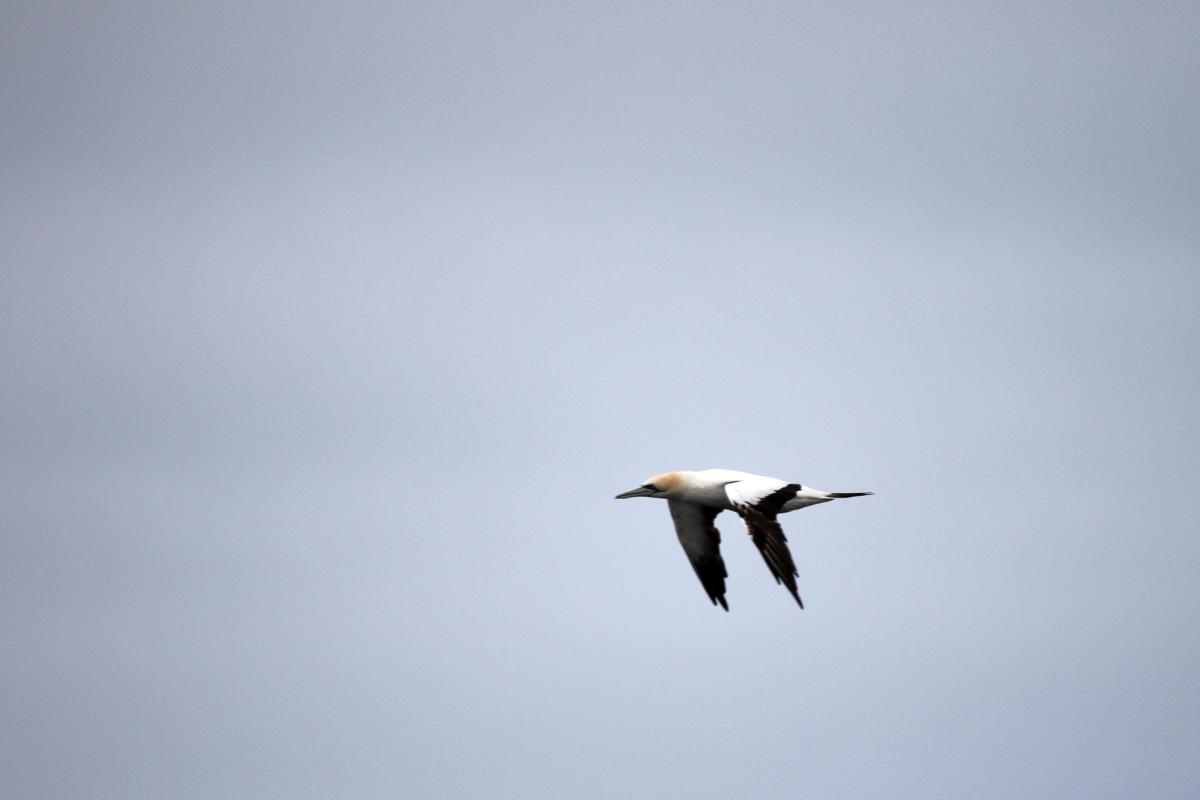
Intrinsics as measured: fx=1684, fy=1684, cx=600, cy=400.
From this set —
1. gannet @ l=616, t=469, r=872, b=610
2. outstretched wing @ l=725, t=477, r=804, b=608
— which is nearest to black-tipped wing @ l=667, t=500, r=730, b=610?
gannet @ l=616, t=469, r=872, b=610

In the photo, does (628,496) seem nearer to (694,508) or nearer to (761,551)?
(694,508)

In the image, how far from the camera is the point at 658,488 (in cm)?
4581

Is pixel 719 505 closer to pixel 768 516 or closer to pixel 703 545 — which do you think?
pixel 703 545

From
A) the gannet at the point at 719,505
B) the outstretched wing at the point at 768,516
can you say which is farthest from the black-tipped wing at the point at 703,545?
the outstretched wing at the point at 768,516

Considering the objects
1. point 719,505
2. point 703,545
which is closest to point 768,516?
point 719,505

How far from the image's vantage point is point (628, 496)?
46.2 meters

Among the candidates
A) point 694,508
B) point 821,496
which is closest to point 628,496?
point 694,508

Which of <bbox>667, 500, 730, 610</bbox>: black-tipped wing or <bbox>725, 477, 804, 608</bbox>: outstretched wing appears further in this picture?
<bbox>667, 500, 730, 610</bbox>: black-tipped wing

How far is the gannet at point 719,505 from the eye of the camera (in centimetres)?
3951

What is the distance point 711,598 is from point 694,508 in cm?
286

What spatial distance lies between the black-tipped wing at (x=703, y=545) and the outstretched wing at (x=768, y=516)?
3185 millimetres

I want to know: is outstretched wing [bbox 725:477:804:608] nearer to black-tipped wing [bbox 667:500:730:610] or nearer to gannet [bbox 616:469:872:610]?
gannet [bbox 616:469:872:610]

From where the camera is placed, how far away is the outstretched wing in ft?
126

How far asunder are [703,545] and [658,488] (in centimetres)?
259
